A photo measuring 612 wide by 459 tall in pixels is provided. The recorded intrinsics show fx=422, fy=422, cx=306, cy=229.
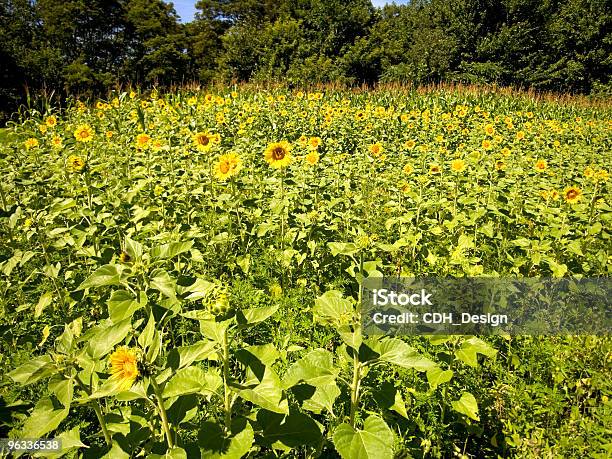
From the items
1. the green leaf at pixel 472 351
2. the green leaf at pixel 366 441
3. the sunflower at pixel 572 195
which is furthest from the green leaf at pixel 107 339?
the sunflower at pixel 572 195

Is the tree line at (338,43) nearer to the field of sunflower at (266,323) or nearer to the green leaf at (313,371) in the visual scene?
the field of sunflower at (266,323)

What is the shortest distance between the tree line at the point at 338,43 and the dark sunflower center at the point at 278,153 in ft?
63.1

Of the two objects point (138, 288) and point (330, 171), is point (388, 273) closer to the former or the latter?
point (330, 171)

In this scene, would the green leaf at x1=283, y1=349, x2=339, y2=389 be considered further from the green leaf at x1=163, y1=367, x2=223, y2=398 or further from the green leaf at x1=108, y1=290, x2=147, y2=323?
the green leaf at x1=108, y1=290, x2=147, y2=323

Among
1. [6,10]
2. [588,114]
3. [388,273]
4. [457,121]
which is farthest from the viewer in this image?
[6,10]

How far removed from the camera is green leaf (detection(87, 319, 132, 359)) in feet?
3.34

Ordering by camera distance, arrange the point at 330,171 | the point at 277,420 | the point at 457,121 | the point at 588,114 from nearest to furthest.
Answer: the point at 277,420
the point at 330,171
the point at 457,121
the point at 588,114

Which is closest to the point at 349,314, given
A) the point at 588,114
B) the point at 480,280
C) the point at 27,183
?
the point at 480,280

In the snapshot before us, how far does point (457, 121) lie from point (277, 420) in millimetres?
7197

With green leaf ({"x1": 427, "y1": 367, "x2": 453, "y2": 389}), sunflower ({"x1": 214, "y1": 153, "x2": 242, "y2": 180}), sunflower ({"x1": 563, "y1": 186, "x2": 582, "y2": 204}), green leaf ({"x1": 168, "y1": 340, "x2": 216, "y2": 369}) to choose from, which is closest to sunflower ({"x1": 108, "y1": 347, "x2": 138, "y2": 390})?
green leaf ({"x1": 168, "y1": 340, "x2": 216, "y2": 369})

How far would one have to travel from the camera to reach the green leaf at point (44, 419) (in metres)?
1.00

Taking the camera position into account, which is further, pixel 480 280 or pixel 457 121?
pixel 457 121

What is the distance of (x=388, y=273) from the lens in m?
2.90

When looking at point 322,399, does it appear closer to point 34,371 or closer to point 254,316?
point 254,316
